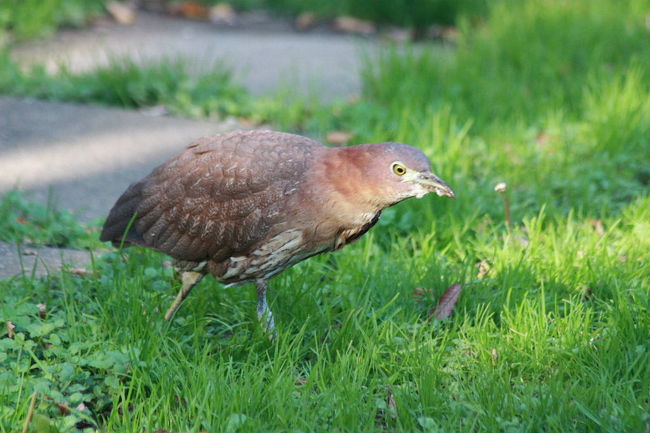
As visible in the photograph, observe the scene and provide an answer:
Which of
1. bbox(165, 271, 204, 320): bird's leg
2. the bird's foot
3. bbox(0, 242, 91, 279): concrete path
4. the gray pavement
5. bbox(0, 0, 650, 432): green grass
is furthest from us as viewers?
the gray pavement

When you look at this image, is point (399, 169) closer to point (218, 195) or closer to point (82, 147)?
point (218, 195)

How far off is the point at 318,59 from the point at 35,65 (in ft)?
8.59

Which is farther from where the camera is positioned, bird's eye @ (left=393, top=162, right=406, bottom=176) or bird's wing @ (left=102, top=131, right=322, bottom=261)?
bird's wing @ (left=102, top=131, right=322, bottom=261)

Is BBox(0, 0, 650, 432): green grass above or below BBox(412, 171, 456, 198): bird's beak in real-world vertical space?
below

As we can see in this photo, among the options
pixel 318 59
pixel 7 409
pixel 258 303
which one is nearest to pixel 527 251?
pixel 258 303

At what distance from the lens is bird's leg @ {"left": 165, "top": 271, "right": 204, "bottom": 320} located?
378 cm

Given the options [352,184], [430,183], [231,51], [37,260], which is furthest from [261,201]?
[231,51]

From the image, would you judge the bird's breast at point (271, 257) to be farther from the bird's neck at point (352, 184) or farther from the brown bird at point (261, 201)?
the bird's neck at point (352, 184)

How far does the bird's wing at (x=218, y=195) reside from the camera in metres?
3.57

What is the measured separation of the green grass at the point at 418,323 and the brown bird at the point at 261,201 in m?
0.27

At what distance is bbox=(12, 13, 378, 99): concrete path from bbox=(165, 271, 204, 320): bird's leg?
3160 mm

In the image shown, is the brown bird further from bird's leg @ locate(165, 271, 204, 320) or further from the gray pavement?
the gray pavement

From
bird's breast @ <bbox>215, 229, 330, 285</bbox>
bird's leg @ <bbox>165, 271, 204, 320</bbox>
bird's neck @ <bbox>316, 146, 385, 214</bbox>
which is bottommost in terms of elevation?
bird's leg @ <bbox>165, 271, 204, 320</bbox>

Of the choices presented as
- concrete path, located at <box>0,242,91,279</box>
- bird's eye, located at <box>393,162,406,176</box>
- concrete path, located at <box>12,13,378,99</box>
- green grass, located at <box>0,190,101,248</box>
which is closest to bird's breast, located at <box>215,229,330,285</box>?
bird's eye, located at <box>393,162,406,176</box>
